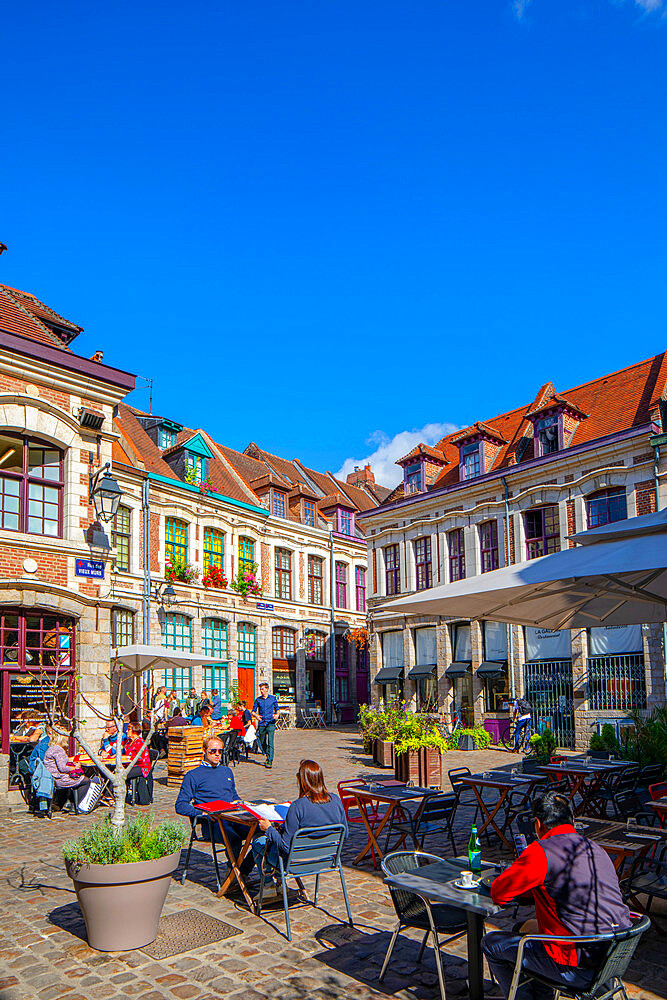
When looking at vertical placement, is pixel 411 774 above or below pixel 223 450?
below

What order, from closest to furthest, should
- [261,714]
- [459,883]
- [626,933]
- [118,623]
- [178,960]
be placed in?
[626,933], [459,883], [178,960], [261,714], [118,623]

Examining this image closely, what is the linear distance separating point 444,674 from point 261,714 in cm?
1211

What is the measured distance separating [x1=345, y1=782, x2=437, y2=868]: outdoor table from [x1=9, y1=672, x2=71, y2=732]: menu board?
728 cm

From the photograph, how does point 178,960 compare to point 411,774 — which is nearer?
point 178,960

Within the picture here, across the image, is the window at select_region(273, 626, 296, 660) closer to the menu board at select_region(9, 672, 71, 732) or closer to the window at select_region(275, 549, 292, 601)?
the window at select_region(275, 549, 292, 601)

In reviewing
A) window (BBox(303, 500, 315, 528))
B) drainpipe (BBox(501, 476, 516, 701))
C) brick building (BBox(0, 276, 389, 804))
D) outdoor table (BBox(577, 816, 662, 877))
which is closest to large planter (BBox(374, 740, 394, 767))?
brick building (BBox(0, 276, 389, 804))

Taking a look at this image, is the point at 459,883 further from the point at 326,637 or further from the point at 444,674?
the point at 326,637

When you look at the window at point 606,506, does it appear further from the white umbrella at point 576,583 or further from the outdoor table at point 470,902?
the outdoor table at point 470,902

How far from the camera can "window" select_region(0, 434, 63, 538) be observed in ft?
45.8

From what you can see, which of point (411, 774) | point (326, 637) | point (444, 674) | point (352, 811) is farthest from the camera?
point (326, 637)

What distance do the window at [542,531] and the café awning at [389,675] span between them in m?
7.14

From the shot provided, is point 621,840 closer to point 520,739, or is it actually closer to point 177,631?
point 520,739

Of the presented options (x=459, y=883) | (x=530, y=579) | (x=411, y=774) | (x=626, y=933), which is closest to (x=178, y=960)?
(x=459, y=883)

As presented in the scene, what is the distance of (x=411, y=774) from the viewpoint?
41.9ft
